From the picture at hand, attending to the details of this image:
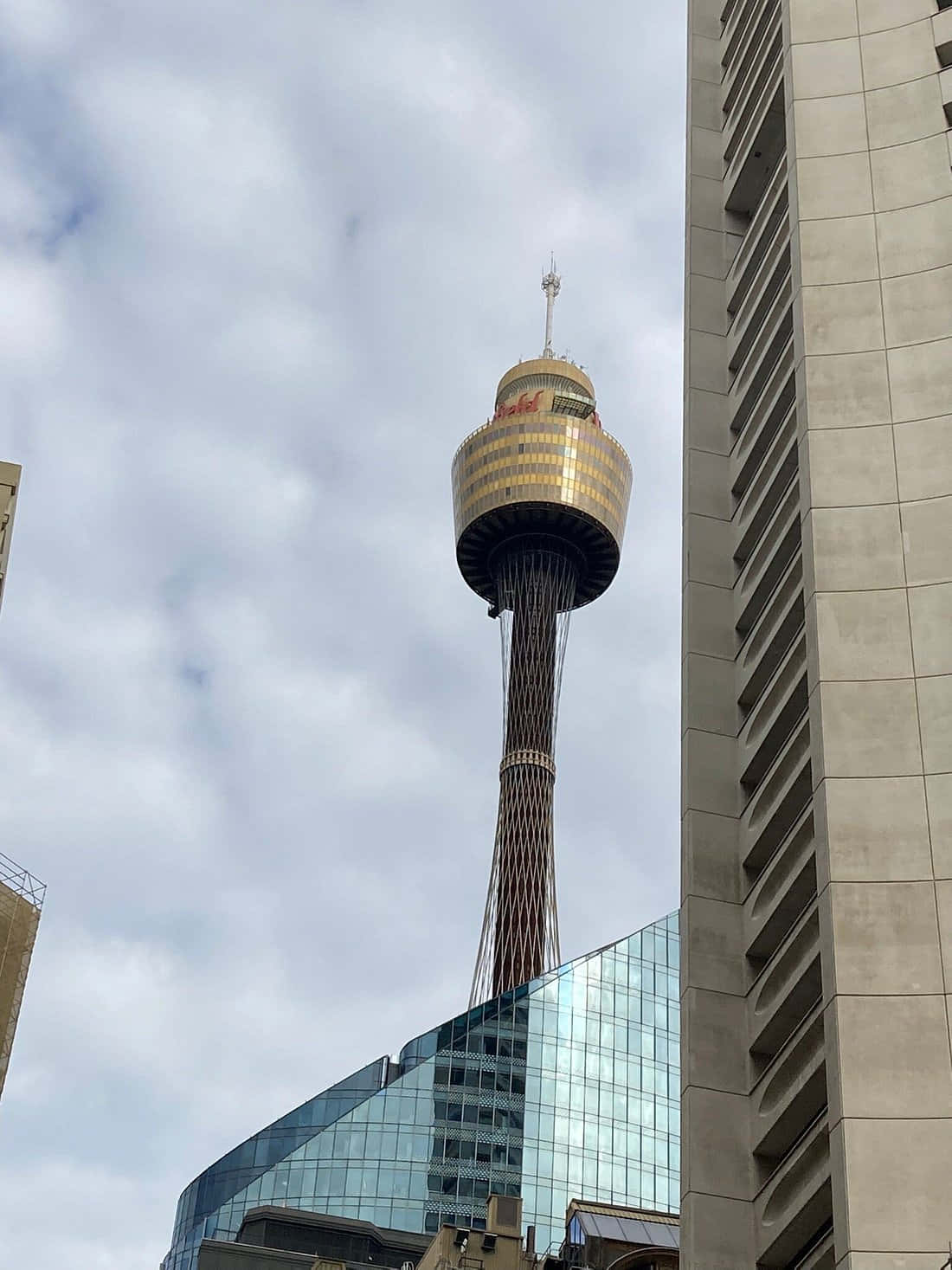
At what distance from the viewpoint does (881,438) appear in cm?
3462

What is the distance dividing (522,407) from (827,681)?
15730cm

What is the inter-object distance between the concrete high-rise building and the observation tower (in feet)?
423

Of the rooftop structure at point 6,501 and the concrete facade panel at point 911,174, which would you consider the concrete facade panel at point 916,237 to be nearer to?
the concrete facade panel at point 911,174

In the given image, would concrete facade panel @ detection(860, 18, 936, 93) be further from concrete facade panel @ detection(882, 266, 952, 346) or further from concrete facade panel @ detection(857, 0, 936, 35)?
concrete facade panel @ detection(882, 266, 952, 346)

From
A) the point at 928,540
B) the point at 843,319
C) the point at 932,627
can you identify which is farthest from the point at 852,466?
the point at 932,627

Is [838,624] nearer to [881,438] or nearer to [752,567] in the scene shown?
[881,438]

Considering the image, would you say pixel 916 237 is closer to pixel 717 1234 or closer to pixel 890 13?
pixel 890 13

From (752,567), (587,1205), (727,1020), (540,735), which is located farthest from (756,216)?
(540,735)

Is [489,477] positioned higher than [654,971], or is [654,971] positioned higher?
[489,477]

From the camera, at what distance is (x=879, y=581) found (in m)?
32.7

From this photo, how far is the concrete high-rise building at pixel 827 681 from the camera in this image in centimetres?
2817

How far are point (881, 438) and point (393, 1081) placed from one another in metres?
100

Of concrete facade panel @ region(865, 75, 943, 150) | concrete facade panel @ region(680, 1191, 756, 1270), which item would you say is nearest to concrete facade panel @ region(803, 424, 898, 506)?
concrete facade panel @ region(865, 75, 943, 150)

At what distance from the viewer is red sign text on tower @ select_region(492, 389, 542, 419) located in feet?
611
